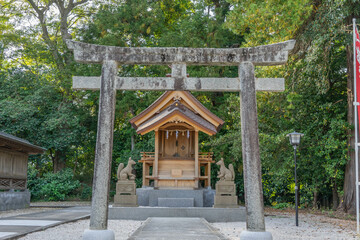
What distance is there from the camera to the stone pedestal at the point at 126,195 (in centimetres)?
1280

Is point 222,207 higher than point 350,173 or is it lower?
lower

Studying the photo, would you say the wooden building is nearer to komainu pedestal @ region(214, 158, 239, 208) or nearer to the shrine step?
the shrine step

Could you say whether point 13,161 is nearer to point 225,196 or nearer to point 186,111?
point 186,111

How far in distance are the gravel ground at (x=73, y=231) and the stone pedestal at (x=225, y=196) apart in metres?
3.27

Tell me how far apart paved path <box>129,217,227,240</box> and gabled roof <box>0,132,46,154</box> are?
7.20 m

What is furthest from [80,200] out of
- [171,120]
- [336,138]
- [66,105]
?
[336,138]

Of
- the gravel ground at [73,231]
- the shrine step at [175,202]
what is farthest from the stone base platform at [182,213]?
the shrine step at [175,202]

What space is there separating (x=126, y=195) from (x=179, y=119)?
3.56 metres

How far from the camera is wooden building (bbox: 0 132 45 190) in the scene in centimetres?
1500

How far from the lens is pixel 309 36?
13.6 meters

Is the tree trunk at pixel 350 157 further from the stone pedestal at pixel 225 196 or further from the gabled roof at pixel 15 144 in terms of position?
the gabled roof at pixel 15 144

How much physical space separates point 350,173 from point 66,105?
56.7 ft

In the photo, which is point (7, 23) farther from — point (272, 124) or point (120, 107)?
Result: point (272, 124)

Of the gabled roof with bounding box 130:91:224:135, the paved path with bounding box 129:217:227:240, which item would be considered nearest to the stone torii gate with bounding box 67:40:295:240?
the paved path with bounding box 129:217:227:240
